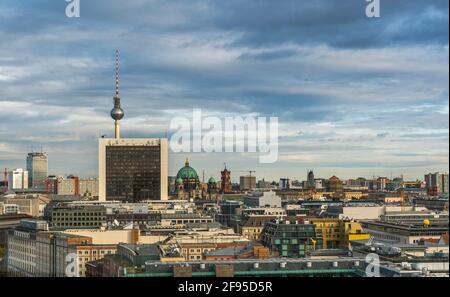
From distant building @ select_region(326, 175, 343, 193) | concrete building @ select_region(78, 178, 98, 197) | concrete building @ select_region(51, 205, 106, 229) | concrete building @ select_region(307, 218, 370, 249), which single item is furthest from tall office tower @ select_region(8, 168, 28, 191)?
concrete building @ select_region(307, 218, 370, 249)

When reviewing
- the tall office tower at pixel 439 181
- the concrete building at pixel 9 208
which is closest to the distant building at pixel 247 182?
the tall office tower at pixel 439 181

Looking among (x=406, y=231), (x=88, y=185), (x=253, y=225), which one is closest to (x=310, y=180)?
(x=88, y=185)

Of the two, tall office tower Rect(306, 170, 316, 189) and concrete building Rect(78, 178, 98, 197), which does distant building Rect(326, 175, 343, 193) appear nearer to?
tall office tower Rect(306, 170, 316, 189)

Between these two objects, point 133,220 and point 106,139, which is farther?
point 106,139

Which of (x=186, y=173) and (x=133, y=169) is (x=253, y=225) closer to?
(x=133, y=169)

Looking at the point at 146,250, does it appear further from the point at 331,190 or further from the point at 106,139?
the point at 331,190
